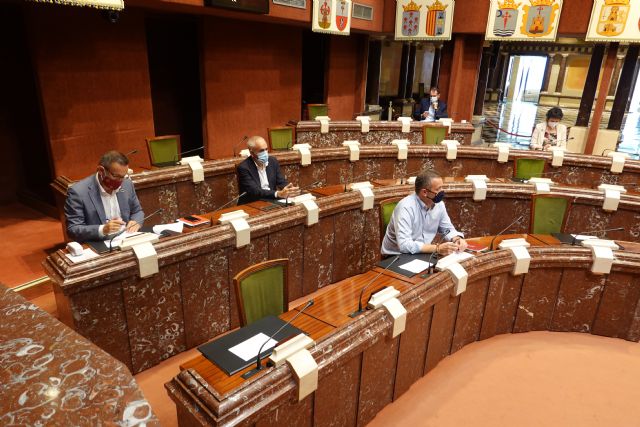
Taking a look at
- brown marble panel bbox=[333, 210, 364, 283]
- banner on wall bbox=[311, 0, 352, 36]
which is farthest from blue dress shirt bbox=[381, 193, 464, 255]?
banner on wall bbox=[311, 0, 352, 36]

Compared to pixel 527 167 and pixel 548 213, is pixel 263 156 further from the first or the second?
pixel 527 167

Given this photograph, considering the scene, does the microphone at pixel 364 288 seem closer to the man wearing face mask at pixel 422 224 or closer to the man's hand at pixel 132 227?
the man wearing face mask at pixel 422 224

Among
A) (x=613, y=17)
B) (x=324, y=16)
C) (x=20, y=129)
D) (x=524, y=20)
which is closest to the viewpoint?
(x=20, y=129)

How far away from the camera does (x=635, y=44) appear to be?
7.64 meters

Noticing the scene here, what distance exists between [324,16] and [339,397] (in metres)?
6.77

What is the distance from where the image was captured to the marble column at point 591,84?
8.58 meters

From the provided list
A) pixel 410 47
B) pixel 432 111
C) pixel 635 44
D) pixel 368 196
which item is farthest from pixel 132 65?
pixel 410 47

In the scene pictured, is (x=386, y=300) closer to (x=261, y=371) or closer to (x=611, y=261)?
(x=261, y=371)

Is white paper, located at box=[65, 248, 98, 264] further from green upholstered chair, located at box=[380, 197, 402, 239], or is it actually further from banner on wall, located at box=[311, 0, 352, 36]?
banner on wall, located at box=[311, 0, 352, 36]

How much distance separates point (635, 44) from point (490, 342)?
722cm

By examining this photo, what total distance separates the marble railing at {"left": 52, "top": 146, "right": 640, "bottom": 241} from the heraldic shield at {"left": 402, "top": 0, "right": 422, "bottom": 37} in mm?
4275

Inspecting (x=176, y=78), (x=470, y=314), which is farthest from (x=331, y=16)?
(x=470, y=314)

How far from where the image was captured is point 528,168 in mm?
5375

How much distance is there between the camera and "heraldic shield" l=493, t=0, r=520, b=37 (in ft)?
25.8
